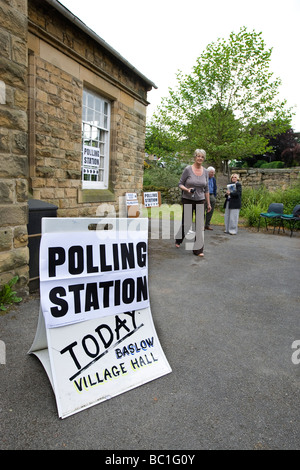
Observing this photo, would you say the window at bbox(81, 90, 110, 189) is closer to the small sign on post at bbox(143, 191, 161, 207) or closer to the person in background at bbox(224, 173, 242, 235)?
the small sign on post at bbox(143, 191, 161, 207)

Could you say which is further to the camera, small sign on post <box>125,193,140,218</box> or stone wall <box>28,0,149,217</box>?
small sign on post <box>125,193,140,218</box>

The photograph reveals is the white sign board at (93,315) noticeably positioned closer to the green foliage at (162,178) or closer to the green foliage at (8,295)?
the green foliage at (8,295)

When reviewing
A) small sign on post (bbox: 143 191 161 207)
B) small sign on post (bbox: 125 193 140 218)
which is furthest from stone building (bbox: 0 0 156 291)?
small sign on post (bbox: 143 191 161 207)

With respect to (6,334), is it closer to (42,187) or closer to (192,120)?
(42,187)

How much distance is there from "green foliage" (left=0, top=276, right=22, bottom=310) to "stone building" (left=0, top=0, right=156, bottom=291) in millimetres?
82

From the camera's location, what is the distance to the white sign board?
2.09 m

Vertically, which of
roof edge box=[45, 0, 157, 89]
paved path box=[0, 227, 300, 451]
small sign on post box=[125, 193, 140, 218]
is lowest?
paved path box=[0, 227, 300, 451]

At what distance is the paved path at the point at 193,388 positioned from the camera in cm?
182

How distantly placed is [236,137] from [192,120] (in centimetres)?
274

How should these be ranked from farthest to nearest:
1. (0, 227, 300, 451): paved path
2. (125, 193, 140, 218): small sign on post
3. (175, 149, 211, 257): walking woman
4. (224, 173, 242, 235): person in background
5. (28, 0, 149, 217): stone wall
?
1. (224, 173, 242, 235): person in background
2. (125, 193, 140, 218): small sign on post
3. (175, 149, 211, 257): walking woman
4. (28, 0, 149, 217): stone wall
5. (0, 227, 300, 451): paved path

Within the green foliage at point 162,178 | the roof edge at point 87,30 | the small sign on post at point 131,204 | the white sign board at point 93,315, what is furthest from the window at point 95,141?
the green foliage at point 162,178

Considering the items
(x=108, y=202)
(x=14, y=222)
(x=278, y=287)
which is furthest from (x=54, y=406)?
(x=108, y=202)

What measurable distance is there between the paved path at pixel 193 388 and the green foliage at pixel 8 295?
14 centimetres

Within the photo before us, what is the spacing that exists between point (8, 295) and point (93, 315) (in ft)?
6.03
